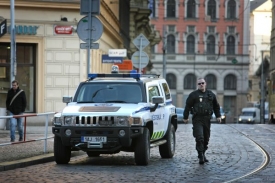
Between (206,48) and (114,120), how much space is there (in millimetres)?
86785

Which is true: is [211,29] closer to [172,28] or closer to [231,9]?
[231,9]

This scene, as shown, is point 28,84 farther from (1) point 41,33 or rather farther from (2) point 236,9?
(2) point 236,9

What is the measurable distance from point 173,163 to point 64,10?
17491 mm

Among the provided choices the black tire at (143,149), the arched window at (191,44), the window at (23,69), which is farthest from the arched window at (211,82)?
the black tire at (143,149)

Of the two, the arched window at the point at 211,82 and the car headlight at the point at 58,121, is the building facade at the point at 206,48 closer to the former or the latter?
the arched window at the point at 211,82

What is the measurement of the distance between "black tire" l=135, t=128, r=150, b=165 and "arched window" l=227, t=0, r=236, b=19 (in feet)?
279

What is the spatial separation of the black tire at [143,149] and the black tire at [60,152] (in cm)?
143

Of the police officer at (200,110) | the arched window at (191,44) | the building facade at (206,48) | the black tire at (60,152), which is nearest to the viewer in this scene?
the black tire at (60,152)

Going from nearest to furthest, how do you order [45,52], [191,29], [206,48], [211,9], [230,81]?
1. [45,52]
2. [230,81]
3. [211,9]
4. [206,48]
5. [191,29]

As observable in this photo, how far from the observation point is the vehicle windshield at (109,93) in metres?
16.1

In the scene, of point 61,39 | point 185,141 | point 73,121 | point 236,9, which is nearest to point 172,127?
point 73,121

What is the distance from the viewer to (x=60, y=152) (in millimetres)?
15508

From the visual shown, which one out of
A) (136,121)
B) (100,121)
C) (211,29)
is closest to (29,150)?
(100,121)

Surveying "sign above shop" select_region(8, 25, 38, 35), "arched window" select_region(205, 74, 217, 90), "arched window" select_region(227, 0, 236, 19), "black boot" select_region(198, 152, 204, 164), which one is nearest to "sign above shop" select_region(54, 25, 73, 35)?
"sign above shop" select_region(8, 25, 38, 35)
